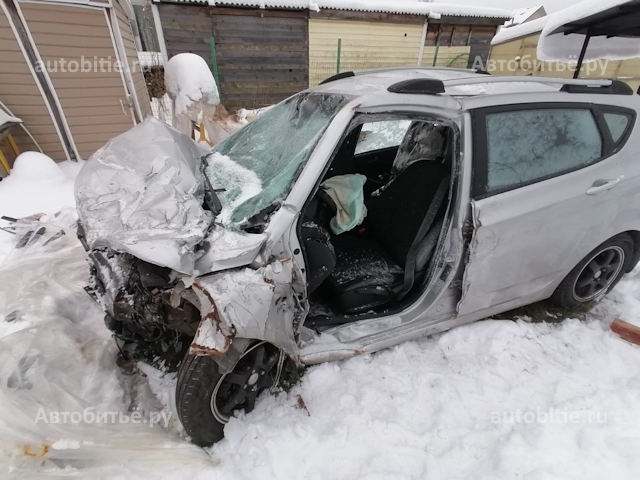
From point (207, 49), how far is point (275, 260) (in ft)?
32.6

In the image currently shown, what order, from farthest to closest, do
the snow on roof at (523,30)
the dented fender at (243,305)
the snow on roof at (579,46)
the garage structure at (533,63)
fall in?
the snow on roof at (523,30) < the garage structure at (533,63) < the snow on roof at (579,46) < the dented fender at (243,305)

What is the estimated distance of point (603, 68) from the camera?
26.3ft

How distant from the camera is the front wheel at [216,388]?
1638 mm

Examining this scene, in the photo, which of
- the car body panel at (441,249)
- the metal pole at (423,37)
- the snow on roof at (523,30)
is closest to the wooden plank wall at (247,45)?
the metal pole at (423,37)

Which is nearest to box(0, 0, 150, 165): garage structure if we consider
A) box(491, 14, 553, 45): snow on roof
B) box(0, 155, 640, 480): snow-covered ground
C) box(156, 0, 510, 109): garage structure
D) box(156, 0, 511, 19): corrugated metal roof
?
box(156, 0, 510, 109): garage structure

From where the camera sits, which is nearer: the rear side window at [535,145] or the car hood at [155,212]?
the car hood at [155,212]

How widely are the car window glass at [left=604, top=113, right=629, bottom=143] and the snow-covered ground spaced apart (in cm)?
139

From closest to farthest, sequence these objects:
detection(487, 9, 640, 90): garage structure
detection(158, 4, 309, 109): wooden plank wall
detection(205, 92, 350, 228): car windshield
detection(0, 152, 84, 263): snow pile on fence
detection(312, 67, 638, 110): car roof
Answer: detection(205, 92, 350, 228): car windshield
detection(312, 67, 638, 110): car roof
detection(0, 152, 84, 263): snow pile on fence
detection(487, 9, 640, 90): garage structure
detection(158, 4, 309, 109): wooden plank wall

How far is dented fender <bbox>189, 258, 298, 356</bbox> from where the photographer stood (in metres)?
1.46

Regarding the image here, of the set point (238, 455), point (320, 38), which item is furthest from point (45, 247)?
point (320, 38)

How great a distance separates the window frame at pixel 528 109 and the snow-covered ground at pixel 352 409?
1131 millimetres

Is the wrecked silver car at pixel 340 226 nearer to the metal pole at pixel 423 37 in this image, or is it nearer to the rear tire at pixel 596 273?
the rear tire at pixel 596 273

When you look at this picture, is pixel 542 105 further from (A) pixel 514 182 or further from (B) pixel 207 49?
(B) pixel 207 49

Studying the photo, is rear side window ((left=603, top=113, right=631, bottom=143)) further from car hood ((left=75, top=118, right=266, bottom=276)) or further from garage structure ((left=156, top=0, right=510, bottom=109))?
garage structure ((left=156, top=0, right=510, bottom=109))
